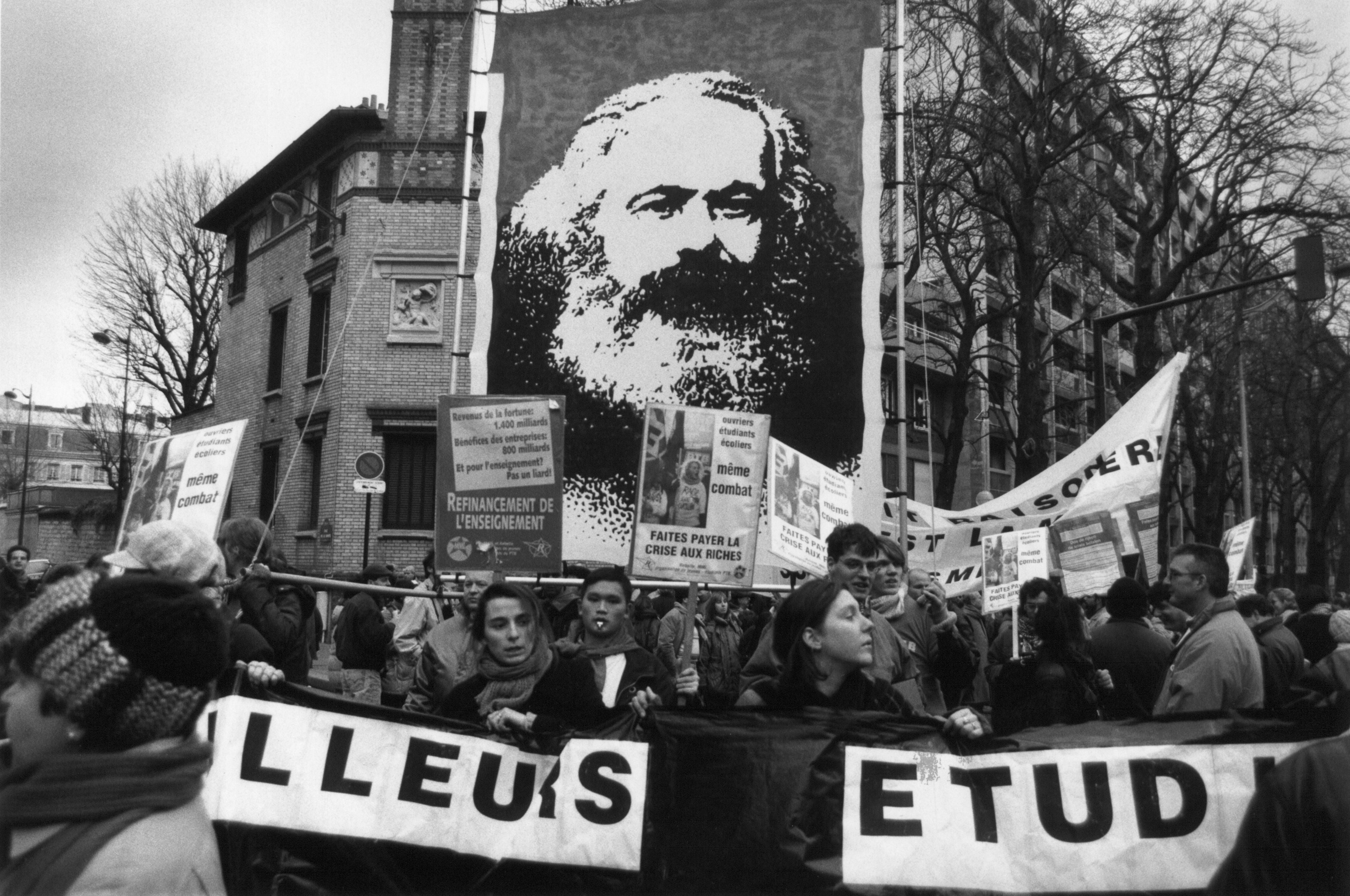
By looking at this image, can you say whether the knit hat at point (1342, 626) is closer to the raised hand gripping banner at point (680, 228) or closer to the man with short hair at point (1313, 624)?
the man with short hair at point (1313, 624)

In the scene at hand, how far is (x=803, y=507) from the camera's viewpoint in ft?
22.1

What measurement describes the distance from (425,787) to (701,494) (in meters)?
1.89

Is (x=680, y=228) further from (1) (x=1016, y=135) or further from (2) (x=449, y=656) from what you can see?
(1) (x=1016, y=135)

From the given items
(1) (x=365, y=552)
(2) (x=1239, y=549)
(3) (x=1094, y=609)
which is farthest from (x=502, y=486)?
(1) (x=365, y=552)

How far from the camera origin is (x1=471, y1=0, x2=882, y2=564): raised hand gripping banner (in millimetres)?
8875

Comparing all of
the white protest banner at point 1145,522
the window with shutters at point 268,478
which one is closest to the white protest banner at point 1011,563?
the white protest banner at point 1145,522

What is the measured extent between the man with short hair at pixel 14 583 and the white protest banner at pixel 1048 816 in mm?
7999

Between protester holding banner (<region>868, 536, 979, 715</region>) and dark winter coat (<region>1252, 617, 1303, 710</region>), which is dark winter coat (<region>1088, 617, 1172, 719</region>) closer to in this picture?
protester holding banner (<region>868, 536, 979, 715</region>)

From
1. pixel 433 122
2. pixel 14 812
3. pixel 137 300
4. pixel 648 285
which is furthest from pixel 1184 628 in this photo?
pixel 137 300

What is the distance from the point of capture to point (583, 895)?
4.27 m

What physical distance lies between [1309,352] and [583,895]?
3251 cm

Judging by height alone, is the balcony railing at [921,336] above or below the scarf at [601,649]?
above

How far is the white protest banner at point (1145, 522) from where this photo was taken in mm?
8789

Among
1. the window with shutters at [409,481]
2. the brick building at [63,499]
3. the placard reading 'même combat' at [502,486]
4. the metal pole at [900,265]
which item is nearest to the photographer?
the placard reading 'même combat' at [502,486]
